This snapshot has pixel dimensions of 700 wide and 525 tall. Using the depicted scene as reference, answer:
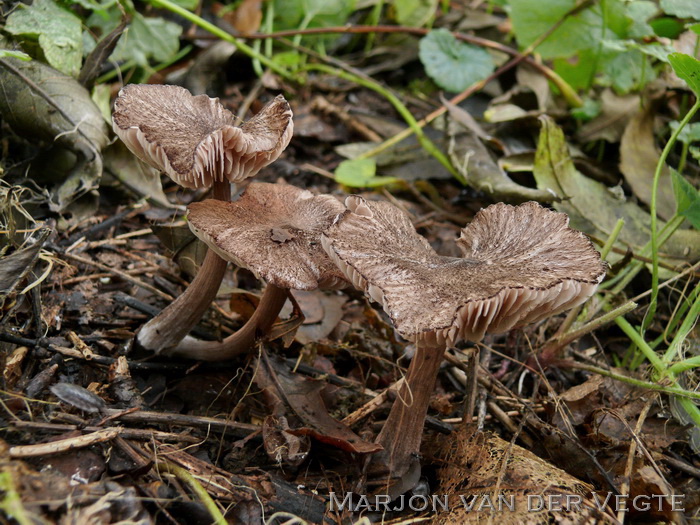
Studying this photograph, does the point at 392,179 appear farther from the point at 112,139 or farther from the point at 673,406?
the point at 673,406

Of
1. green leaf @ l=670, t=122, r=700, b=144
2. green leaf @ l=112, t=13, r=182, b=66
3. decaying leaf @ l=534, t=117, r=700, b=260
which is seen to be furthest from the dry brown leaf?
green leaf @ l=112, t=13, r=182, b=66

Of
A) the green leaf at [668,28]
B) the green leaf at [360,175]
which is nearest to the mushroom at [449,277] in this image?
the green leaf at [360,175]

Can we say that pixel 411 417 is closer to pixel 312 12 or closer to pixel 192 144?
pixel 192 144

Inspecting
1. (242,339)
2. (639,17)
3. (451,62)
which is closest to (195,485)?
(242,339)

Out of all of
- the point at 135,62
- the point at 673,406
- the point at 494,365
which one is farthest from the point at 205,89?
the point at 673,406

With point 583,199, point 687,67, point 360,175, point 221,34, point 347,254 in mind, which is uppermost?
point 687,67

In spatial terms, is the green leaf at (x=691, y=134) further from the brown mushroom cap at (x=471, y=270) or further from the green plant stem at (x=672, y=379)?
the brown mushroom cap at (x=471, y=270)
